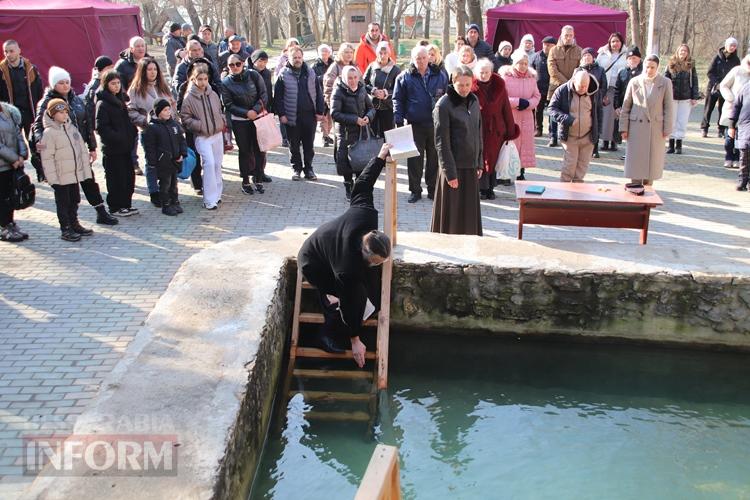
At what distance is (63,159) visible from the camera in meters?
8.30

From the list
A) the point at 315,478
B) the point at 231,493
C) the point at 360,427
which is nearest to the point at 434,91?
the point at 360,427

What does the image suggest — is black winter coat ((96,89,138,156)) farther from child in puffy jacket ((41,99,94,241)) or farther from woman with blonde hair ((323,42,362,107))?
woman with blonde hair ((323,42,362,107))

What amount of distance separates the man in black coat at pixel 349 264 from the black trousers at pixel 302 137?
4.67 m

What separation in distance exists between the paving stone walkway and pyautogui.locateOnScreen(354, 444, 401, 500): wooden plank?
8.11 ft

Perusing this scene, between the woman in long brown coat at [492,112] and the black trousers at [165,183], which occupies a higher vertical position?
the woman in long brown coat at [492,112]

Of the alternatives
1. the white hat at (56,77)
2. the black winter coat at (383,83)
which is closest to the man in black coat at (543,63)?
the black winter coat at (383,83)

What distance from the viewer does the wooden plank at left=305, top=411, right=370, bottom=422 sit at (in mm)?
5992

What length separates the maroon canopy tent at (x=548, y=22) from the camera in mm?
16172

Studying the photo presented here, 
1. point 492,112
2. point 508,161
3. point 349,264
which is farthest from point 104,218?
point 508,161

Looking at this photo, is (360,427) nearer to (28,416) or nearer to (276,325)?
(276,325)

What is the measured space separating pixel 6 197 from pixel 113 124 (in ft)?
4.93

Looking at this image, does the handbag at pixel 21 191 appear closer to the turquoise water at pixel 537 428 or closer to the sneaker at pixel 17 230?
the sneaker at pixel 17 230

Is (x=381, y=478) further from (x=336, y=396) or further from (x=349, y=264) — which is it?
(x=336, y=396)

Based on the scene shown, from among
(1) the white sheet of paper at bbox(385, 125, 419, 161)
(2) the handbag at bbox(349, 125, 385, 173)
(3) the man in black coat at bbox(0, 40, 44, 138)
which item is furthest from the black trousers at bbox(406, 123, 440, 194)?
(3) the man in black coat at bbox(0, 40, 44, 138)
